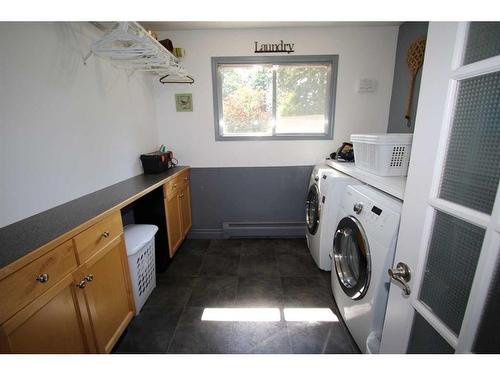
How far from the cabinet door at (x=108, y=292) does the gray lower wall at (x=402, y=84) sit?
2946 mm

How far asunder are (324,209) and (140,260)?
159 centimetres

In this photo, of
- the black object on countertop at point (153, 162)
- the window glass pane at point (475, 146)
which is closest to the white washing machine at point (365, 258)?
the window glass pane at point (475, 146)

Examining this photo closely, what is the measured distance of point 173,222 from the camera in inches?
87.4

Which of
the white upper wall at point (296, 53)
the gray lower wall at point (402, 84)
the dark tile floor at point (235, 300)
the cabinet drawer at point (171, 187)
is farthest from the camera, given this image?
the white upper wall at point (296, 53)

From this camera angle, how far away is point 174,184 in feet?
7.37

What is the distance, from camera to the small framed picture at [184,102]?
8.41 feet

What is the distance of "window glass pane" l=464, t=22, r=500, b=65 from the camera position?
498mm

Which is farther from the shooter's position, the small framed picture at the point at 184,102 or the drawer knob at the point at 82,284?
the small framed picture at the point at 184,102

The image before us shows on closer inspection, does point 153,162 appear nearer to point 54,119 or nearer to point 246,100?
point 54,119

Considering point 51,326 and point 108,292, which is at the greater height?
point 51,326

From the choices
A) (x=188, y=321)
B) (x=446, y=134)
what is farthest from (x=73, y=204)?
(x=446, y=134)

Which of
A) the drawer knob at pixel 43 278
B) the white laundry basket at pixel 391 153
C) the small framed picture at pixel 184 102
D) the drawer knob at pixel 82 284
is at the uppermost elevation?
the small framed picture at pixel 184 102

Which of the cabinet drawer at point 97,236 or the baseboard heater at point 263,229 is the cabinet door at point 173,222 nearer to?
the baseboard heater at point 263,229

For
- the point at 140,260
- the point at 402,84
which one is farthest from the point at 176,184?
the point at 402,84
